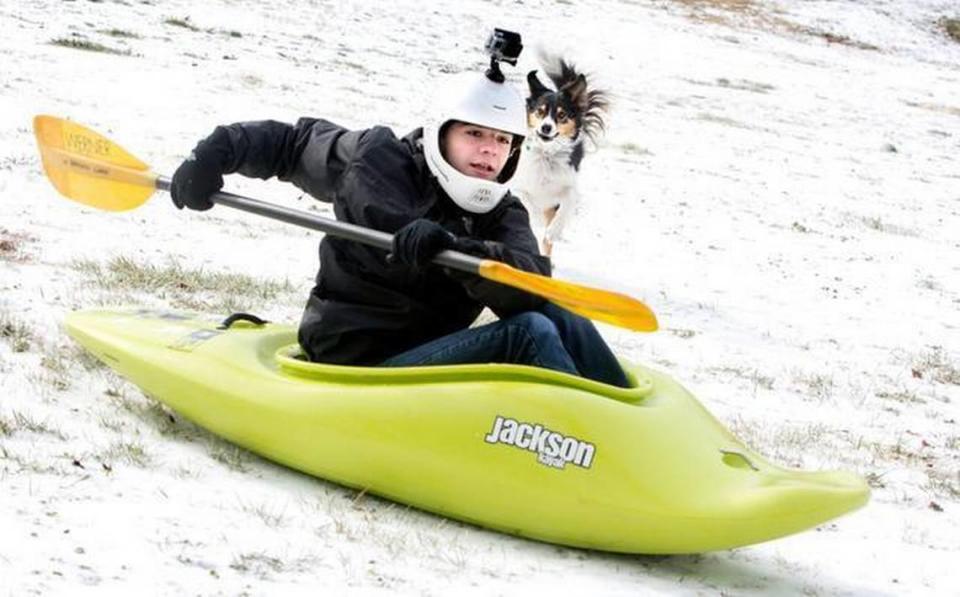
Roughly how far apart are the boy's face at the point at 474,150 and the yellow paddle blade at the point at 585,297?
1.47 ft

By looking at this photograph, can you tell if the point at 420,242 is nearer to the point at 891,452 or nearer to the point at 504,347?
the point at 504,347

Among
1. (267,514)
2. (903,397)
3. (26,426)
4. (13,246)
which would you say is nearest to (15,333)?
(26,426)

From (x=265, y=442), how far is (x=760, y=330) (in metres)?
3.84

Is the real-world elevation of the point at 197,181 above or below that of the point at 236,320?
above

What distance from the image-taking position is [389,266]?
12.5 ft

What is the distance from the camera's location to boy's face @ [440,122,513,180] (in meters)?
3.86

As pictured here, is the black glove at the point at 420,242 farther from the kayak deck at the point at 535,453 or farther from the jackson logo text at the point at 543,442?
the jackson logo text at the point at 543,442

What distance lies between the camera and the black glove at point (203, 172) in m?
4.12

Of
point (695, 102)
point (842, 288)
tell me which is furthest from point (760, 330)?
point (695, 102)

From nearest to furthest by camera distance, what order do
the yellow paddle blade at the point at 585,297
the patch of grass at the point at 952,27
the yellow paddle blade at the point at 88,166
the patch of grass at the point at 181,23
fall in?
the yellow paddle blade at the point at 585,297 → the yellow paddle blade at the point at 88,166 → the patch of grass at the point at 181,23 → the patch of grass at the point at 952,27

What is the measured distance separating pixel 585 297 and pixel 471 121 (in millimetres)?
696

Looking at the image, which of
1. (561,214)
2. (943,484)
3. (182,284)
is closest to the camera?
(943,484)

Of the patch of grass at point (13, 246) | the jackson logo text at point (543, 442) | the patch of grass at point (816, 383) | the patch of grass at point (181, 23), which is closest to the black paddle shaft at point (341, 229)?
the jackson logo text at point (543, 442)

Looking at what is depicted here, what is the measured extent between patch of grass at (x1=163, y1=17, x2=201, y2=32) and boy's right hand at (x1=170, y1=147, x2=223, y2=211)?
11.1 m
